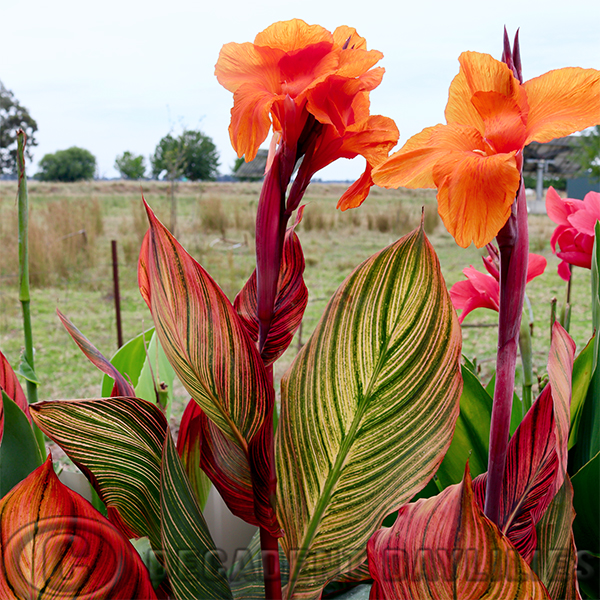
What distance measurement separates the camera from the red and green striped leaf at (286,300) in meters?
0.27

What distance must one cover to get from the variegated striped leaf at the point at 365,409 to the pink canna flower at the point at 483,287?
0.33ft

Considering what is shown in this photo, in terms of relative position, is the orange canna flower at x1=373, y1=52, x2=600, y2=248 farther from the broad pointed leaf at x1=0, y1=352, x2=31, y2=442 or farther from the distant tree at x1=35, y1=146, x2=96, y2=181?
the distant tree at x1=35, y1=146, x2=96, y2=181

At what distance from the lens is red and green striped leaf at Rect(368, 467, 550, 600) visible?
19 cm

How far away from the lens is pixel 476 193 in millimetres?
191

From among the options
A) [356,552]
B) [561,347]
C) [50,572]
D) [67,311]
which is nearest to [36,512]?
[50,572]

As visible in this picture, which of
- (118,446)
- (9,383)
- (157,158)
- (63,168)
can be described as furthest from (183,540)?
(63,168)

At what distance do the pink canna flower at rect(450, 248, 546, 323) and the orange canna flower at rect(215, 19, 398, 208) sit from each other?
12 centimetres

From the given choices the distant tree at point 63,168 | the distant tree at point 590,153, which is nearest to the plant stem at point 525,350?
the distant tree at point 590,153

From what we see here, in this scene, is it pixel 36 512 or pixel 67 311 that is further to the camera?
pixel 67 311

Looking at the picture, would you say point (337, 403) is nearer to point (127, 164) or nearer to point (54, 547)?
point (54, 547)

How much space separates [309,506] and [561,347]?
0.49ft

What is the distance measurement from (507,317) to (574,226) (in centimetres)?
22

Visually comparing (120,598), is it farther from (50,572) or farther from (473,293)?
(473,293)

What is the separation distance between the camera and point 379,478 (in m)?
0.23
